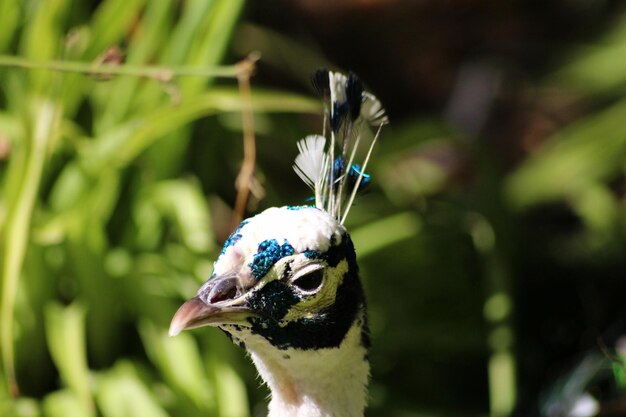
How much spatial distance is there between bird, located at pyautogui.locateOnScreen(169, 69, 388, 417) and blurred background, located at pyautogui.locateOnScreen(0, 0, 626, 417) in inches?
14.2

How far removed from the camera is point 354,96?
1.38 meters

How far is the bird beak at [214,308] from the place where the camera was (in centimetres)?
114

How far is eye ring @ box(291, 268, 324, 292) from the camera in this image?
1.19m

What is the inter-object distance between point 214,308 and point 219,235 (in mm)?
1370

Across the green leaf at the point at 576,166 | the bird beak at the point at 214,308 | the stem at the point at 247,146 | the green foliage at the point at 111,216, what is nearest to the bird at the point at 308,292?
the bird beak at the point at 214,308

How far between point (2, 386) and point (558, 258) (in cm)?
148

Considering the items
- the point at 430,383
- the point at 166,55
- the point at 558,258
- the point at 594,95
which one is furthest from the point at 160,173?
the point at 594,95

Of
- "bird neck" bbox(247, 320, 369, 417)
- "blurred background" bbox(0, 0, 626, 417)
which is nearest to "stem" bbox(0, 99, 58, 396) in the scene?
"blurred background" bbox(0, 0, 626, 417)

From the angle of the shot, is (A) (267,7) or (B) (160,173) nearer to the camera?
(B) (160,173)

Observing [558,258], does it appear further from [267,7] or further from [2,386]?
[2,386]

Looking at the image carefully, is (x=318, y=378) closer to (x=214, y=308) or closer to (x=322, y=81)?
(x=214, y=308)

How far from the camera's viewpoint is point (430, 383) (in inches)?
92.2

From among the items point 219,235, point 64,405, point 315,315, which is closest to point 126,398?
point 64,405

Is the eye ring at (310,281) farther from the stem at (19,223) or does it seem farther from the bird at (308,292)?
the stem at (19,223)
